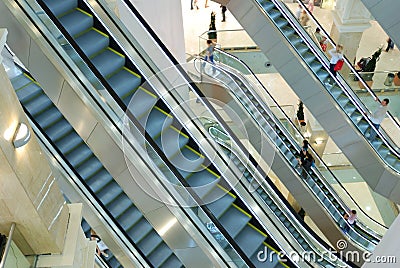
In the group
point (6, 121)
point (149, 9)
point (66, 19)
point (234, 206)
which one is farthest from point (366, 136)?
point (6, 121)

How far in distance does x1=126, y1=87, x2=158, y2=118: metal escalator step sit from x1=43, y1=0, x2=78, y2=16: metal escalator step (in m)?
1.74

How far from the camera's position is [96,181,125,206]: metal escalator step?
25.7ft

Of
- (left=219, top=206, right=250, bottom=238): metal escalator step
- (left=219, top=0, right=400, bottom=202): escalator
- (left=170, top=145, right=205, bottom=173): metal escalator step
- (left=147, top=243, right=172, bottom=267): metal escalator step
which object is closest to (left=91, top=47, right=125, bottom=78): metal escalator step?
(left=170, top=145, right=205, bottom=173): metal escalator step

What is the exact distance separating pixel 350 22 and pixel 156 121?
1070 centimetres

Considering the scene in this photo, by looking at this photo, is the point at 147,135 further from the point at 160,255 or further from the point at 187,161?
the point at 160,255

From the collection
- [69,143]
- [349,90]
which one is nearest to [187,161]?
[69,143]

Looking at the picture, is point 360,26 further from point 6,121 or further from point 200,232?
point 6,121

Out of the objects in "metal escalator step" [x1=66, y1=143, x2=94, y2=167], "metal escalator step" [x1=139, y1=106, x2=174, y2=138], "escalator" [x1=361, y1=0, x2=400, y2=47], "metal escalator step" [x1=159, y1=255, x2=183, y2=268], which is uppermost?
"escalator" [x1=361, y1=0, x2=400, y2=47]

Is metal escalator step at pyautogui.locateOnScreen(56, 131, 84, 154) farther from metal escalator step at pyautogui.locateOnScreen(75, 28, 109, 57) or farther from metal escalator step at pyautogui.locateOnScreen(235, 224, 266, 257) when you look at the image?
metal escalator step at pyautogui.locateOnScreen(235, 224, 266, 257)

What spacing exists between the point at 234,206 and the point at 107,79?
3030 mm

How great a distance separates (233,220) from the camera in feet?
25.5

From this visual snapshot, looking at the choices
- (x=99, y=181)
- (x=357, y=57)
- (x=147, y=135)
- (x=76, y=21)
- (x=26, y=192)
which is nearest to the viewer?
(x=26, y=192)

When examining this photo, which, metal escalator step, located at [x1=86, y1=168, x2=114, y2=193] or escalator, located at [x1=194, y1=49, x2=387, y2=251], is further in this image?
escalator, located at [x1=194, y1=49, x2=387, y2=251]

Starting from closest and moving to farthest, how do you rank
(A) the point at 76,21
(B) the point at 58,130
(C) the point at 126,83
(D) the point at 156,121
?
(A) the point at 76,21, (C) the point at 126,83, (D) the point at 156,121, (B) the point at 58,130
